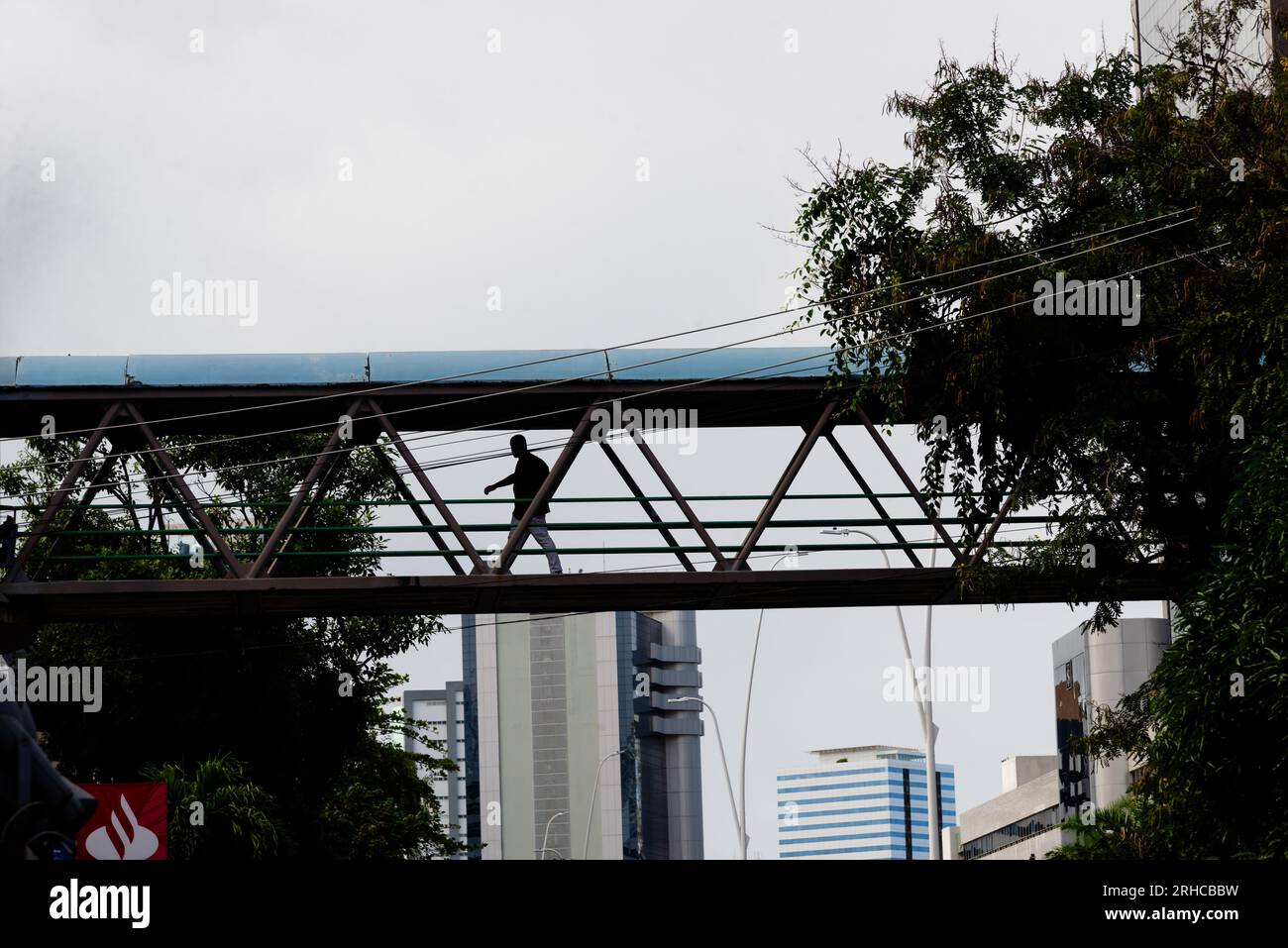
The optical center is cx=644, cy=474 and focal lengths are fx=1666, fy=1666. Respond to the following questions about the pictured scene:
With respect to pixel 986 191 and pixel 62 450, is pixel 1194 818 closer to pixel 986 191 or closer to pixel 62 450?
pixel 986 191

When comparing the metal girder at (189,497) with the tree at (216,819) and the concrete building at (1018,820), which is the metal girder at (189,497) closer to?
the tree at (216,819)

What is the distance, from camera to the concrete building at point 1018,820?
3848 inches

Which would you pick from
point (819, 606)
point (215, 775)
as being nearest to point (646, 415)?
point (819, 606)

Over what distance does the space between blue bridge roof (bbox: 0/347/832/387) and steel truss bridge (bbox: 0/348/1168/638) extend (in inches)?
0.9

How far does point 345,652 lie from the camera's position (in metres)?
33.1

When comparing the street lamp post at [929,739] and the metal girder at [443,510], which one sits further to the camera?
the street lamp post at [929,739]

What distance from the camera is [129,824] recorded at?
2427 centimetres

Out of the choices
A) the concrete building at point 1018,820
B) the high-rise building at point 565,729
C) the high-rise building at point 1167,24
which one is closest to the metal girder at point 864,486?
the high-rise building at point 1167,24

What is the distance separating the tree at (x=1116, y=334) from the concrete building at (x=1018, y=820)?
73122mm

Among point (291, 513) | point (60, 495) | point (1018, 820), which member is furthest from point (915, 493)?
point (1018, 820)

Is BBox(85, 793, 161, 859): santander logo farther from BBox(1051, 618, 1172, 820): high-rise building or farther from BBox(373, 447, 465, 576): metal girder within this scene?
BBox(1051, 618, 1172, 820): high-rise building
